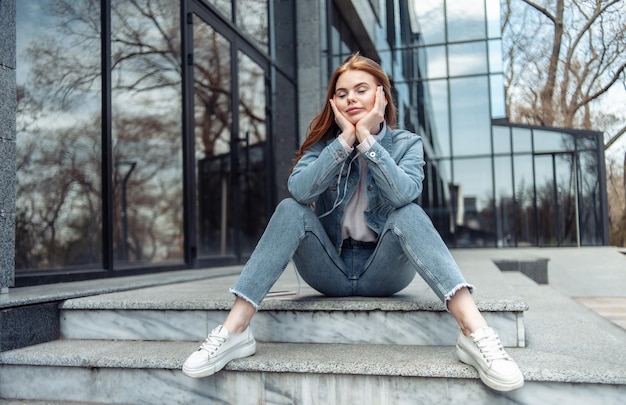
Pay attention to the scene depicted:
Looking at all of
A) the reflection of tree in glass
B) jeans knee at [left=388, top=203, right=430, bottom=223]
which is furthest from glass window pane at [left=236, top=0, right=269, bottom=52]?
jeans knee at [left=388, top=203, right=430, bottom=223]

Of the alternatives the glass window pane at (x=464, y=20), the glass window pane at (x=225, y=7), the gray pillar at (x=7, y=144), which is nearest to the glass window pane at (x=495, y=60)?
the glass window pane at (x=464, y=20)

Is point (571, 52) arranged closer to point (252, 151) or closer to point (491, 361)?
point (491, 361)

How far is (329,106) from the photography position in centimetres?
199

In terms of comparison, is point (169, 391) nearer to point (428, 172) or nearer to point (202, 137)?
point (202, 137)

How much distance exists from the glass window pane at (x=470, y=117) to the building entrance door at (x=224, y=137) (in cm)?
538

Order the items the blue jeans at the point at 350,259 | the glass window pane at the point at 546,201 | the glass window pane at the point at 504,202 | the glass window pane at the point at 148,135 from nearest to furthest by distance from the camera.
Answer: the blue jeans at the point at 350,259 < the glass window pane at the point at 148,135 < the glass window pane at the point at 546,201 < the glass window pane at the point at 504,202

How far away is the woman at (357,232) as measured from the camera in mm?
1580

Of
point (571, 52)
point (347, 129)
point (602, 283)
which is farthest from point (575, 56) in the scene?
point (347, 129)

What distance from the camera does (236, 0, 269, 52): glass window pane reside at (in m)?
5.73

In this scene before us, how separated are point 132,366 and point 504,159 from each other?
947cm

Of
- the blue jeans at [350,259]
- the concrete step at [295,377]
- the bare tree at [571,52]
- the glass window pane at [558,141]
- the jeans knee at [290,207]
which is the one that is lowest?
the concrete step at [295,377]

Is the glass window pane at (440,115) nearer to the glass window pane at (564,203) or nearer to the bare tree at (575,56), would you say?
the glass window pane at (564,203)

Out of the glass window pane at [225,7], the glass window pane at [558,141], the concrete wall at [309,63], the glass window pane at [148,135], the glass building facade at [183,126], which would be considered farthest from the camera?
the concrete wall at [309,63]

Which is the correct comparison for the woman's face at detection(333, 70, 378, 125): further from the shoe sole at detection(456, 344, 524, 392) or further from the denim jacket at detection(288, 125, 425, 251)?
the shoe sole at detection(456, 344, 524, 392)
